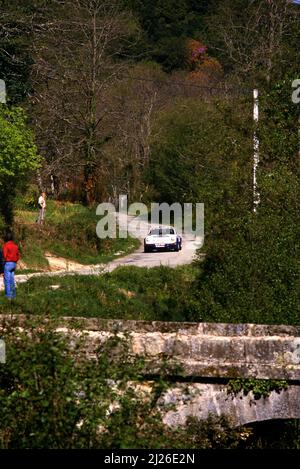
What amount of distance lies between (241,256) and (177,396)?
32.1 ft

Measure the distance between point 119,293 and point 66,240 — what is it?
7150 mm

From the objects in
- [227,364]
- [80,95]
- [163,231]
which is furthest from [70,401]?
[80,95]

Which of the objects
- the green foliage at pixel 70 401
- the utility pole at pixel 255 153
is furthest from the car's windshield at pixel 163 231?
the green foliage at pixel 70 401

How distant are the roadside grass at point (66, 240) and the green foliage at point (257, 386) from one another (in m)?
16.9

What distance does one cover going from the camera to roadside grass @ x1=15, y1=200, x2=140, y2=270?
2981 cm

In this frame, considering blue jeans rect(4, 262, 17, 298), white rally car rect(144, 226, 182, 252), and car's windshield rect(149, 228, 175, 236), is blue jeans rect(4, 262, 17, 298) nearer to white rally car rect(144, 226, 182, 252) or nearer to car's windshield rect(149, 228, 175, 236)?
white rally car rect(144, 226, 182, 252)

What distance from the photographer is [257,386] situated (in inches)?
468

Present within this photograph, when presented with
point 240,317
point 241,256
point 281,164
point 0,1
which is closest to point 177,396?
point 240,317

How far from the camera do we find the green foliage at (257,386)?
1187 centimetres

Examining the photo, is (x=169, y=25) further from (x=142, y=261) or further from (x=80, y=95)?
(x=142, y=261)

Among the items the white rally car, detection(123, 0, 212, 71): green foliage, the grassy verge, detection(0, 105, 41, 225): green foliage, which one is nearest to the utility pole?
the grassy verge

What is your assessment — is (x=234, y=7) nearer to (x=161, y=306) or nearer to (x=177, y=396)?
(x=161, y=306)

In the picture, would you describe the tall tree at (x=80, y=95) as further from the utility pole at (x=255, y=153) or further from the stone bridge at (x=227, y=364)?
the stone bridge at (x=227, y=364)

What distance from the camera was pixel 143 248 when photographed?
3706 centimetres
